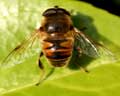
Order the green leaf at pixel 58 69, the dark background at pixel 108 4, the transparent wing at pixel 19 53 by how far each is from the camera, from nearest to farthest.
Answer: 1. the green leaf at pixel 58 69
2. the transparent wing at pixel 19 53
3. the dark background at pixel 108 4

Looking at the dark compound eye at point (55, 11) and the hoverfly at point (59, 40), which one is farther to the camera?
the dark compound eye at point (55, 11)

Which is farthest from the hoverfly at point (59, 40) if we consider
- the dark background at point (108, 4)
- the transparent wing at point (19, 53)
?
the dark background at point (108, 4)

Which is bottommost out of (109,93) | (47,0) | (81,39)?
(109,93)

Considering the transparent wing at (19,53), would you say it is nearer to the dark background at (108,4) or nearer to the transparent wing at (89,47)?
the transparent wing at (89,47)

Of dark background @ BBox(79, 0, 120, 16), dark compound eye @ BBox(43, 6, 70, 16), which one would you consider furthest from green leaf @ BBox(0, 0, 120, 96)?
dark background @ BBox(79, 0, 120, 16)

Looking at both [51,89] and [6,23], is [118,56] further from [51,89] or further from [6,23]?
[6,23]

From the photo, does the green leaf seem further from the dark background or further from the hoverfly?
the dark background

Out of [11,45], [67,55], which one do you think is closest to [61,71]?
[67,55]
